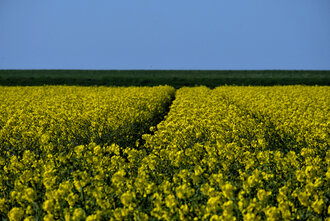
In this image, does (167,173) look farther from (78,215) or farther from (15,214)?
(15,214)

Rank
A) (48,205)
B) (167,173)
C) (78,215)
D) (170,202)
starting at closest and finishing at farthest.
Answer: (78,215) → (170,202) → (48,205) → (167,173)

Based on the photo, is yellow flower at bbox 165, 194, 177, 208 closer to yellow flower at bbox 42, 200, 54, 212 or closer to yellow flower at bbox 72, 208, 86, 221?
yellow flower at bbox 72, 208, 86, 221

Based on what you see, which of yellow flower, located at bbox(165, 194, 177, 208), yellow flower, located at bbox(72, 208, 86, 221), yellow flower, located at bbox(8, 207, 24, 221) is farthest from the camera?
yellow flower, located at bbox(8, 207, 24, 221)

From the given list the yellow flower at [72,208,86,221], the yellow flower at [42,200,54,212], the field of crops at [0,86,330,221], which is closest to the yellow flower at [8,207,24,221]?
the field of crops at [0,86,330,221]

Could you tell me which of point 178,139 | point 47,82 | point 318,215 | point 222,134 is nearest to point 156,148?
point 178,139

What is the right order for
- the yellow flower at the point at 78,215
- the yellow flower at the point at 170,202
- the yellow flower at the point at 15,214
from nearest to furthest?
the yellow flower at the point at 78,215, the yellow flower at the point at 170,202, the yellow flower at the point at 15,214

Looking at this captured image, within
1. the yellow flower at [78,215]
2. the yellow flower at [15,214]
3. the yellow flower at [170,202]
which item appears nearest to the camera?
the yellow flower at [78,215]

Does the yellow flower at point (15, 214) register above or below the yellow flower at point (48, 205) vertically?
below

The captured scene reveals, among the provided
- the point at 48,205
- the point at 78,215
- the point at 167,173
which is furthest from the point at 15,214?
the point at 167,173

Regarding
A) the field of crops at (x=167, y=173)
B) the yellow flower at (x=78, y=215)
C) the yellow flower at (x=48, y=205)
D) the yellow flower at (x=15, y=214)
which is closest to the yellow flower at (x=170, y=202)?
the field of crops at (x=167, y=173)

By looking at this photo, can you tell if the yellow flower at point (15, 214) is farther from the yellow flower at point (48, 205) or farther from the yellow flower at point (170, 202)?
the yellow flower at point (170, 202)

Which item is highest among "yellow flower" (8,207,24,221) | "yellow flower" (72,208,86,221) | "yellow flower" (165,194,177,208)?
"yellow flower" (165,194,177,208)

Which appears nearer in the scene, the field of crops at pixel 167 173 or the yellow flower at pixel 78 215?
the yellow flower at pixel 78 215

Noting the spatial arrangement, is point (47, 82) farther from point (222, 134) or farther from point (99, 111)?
point (222, 134)
